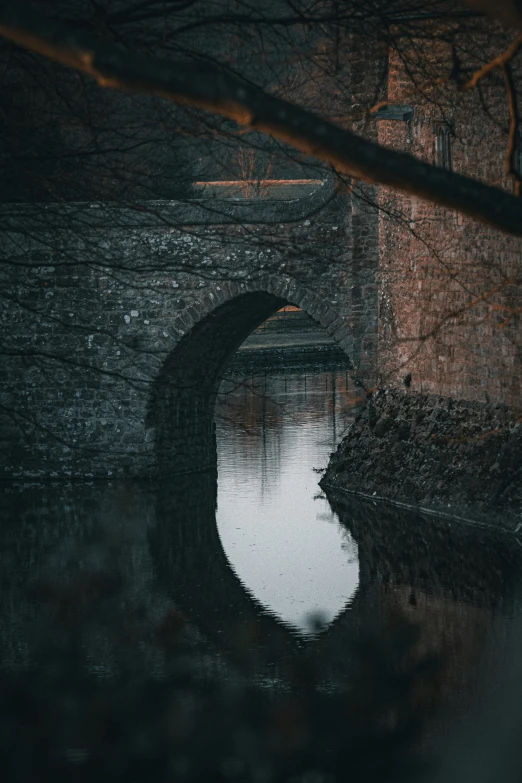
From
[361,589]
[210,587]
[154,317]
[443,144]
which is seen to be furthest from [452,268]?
[154,317]

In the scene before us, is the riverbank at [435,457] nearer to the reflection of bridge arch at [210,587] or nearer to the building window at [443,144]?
the reflection of bridge arch at [210,587]

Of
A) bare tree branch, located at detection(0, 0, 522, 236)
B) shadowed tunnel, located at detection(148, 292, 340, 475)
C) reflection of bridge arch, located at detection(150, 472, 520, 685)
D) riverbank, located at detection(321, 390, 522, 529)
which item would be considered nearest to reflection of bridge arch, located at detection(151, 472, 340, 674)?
reflection of bridge arch, located at detection(150, 472, 520, 685)

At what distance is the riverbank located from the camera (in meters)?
13.3

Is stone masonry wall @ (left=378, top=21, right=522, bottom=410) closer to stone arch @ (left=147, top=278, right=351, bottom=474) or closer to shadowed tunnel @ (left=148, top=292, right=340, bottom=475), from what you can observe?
stone arch @ (left=147, top=278, right=351, bottom=474)

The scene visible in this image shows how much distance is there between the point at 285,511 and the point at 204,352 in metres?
2.99

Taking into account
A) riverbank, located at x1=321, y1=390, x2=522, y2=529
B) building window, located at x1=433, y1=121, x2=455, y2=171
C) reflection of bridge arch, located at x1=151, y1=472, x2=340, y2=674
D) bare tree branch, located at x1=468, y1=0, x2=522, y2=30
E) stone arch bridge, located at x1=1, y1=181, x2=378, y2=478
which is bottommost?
reflection of bridge arch, located at x1=151, y1=472, x2=340, y2=674

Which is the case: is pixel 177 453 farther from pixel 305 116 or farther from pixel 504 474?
pixel 305 116

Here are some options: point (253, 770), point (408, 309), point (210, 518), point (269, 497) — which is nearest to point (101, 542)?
point (210, 518)

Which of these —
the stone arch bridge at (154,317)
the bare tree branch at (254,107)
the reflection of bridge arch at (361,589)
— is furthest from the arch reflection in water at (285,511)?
the bare tree branch at (254,107)

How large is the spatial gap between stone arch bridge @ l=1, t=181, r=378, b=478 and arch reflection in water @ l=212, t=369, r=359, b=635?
0.85 metres

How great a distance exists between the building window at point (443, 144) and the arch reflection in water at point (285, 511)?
274 centimetres

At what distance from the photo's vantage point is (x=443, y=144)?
14.8 m

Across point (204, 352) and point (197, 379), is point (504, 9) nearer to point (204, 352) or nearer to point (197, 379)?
point (204, 352)

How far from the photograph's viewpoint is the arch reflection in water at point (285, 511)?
1141 cm
